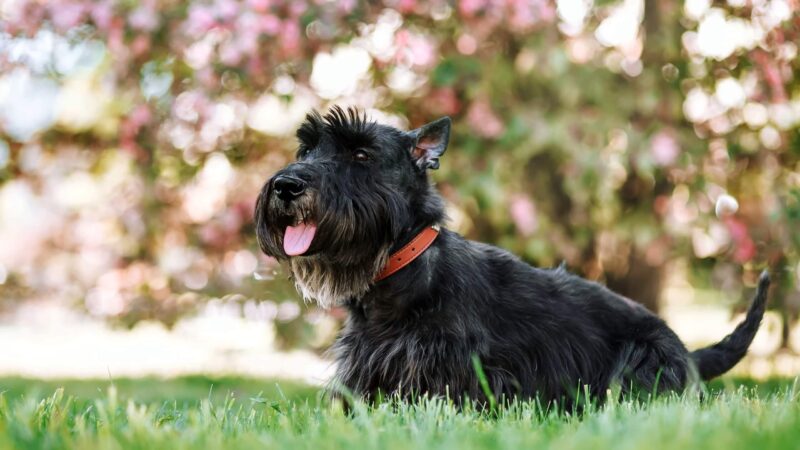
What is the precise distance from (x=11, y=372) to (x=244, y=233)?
2.69m

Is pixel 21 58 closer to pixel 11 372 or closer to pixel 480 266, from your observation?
pixel 11 372

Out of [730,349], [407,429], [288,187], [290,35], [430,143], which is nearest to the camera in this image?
[407,429]

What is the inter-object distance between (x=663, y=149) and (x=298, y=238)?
10.3ft

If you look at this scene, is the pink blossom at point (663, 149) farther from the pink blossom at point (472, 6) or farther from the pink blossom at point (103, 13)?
the pink blossom at point (103, 13)

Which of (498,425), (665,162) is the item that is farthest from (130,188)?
(498,425)

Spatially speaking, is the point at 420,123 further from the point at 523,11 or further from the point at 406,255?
the point at 406,255

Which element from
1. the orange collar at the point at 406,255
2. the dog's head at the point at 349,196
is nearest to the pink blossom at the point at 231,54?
the dog's head at the point at 349,196

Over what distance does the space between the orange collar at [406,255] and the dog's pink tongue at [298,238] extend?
33cm

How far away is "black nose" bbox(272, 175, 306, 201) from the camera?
3484 millimetres

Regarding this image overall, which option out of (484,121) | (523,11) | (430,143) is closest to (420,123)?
(484,121)

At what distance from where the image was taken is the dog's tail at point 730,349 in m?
4.23

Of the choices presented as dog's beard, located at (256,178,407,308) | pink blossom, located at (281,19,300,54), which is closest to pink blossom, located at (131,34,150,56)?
pink blossom, located at (281,19,300,54)

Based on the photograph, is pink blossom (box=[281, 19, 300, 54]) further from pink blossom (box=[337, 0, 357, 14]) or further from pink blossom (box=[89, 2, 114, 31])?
pink blossom (box=[89, 2, 114, 31])

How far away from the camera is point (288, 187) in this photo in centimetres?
351
